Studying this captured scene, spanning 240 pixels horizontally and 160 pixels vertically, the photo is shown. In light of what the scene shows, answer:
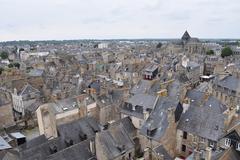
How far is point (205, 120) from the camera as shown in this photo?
3120 cm

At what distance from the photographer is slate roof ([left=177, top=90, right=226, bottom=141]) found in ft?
96.8

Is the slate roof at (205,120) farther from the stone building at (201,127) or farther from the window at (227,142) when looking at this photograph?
the window at (227,142)

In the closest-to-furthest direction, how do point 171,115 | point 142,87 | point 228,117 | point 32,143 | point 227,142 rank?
point 227,142
point 228,117
point 171,115
point 32,143
point 142,87

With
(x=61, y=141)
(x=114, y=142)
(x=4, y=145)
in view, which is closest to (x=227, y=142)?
(x=114, y=142)

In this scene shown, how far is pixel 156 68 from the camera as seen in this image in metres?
72.3

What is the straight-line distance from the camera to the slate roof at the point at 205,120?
29.5 metres

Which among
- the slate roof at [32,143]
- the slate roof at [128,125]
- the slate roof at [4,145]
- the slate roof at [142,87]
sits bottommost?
the slate roof at [4,145]

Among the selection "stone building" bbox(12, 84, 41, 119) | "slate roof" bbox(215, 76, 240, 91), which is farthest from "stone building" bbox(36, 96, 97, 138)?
"slate roof" bbox(215, 76, 240, 91)

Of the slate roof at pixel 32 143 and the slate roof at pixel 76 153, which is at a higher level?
the slate roof at pixel 76 153

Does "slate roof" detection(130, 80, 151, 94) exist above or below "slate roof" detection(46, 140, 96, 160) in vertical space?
above

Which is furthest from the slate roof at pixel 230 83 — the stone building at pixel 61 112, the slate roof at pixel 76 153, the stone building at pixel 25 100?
the stone building at pixel 25 100

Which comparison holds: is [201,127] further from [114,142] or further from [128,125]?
[114,142]

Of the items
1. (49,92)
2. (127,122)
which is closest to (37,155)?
(127,122)

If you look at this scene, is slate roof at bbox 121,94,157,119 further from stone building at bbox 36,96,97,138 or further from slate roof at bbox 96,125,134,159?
stone building at bbox 36,96,97,138
